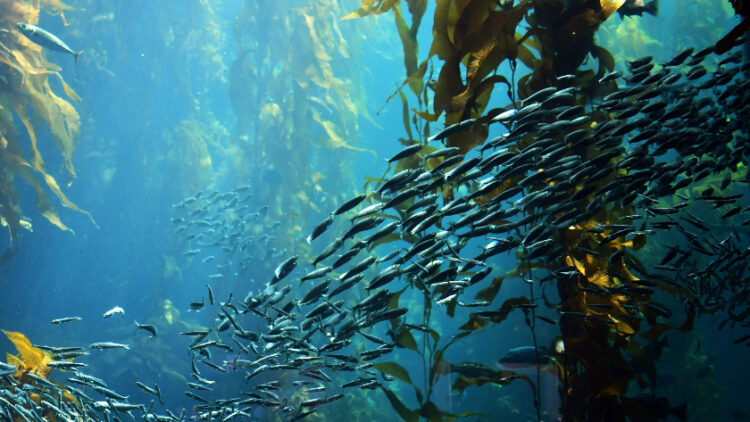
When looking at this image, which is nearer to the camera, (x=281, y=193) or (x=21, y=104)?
(x=21, y=104)

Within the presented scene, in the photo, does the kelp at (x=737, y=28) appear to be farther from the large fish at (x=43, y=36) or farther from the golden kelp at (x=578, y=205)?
the large fish at (x=43, y=36)

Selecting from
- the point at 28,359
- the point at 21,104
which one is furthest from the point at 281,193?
the point at 28,359

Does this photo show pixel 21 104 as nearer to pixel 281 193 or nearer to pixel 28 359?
pixel 28 359

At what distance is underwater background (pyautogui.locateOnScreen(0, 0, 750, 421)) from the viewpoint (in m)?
3.58

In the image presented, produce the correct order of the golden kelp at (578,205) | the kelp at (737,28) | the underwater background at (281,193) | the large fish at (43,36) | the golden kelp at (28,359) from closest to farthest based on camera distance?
the kelp at (737,28), the golden kelp at (578,205), the underwater background at (281,193), the golden kelp at (28,359), the large fish at (43,36)

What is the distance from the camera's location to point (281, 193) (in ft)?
45.1

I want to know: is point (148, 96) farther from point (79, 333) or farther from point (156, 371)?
point (156, 371)

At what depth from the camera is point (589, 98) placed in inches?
141

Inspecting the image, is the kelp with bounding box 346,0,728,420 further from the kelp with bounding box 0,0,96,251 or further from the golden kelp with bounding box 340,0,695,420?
the kelp with bounding box 0,0,96,251

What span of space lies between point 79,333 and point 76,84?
39.2 ft

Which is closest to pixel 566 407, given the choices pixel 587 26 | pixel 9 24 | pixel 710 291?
pixel 710 291

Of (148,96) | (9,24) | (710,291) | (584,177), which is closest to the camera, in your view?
(584,177)

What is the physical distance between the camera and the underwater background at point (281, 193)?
358 centimetres

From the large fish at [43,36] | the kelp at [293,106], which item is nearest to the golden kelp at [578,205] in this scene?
the large fish at [43,36]
